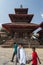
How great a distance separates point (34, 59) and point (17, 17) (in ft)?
135

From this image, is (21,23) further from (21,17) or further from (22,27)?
(22,27)

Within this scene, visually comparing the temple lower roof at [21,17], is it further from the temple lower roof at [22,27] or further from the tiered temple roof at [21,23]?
the temple lower roof at [22,27]

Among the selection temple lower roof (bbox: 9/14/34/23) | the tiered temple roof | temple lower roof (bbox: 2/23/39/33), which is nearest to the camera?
temple lower roof (bbox: 2/23/39/33)

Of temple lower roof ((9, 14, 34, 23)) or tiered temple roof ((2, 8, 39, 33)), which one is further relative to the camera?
temple lower roof ((9, 14, 34, 23))

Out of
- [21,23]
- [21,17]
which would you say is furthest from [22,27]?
[21,17]

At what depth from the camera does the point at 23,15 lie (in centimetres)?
4981

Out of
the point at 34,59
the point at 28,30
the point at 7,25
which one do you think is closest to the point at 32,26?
the point at 28,30

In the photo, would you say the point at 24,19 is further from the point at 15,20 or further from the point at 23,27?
the point at 23,27

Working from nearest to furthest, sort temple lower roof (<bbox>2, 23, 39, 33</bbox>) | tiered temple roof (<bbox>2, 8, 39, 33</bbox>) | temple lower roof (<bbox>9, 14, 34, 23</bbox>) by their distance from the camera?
temple lower roof (<bbox>2, 23, 39, 33</bbox>) < tiered temple roof (<bbox>2, 8, 39, 33</bbox>) < temple lower roof (<bbox>9, 14, 34, 23</bbox>)

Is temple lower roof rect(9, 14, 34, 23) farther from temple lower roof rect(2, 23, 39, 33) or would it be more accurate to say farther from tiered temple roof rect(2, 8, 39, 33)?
temple lower roof rect(2, 23, 39, 33)

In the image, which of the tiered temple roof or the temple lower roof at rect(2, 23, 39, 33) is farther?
the tiered temple roof

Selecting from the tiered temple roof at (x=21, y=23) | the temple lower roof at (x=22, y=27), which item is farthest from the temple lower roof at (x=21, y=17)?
the temple lower roof at (x=22, y=27)

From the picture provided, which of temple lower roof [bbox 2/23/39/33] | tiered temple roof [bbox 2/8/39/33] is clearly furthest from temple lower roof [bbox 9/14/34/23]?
temple lower roof [bbox 2/23/39/33]

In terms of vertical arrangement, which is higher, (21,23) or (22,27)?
(22,27)
